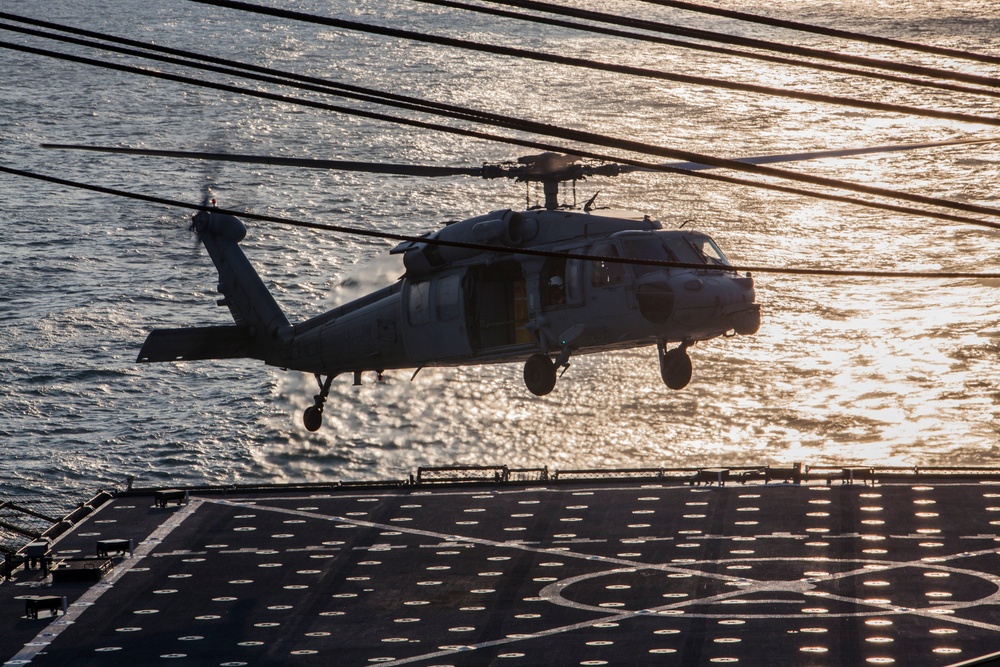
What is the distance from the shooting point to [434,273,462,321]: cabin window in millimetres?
27750

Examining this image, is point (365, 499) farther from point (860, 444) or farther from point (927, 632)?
point (860, 444)

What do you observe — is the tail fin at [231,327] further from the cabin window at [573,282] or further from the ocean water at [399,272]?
the ocean water at [399,272]

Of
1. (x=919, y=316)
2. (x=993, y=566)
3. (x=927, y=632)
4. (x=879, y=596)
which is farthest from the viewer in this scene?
(x=919, y=316)

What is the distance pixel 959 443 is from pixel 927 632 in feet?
235

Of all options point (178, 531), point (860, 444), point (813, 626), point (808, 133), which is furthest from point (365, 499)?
point (808, 133)

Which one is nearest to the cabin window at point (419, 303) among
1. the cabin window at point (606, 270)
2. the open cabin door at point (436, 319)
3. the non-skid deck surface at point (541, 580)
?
the open cabin door at point (436, 319)

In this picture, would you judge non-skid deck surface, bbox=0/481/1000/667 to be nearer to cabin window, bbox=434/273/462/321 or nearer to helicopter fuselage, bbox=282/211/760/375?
helicopter fuselage, bbox=282/211/760/375

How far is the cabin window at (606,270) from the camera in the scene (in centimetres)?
2542

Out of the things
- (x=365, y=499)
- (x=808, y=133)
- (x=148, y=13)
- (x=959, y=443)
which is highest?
(x=148, y=13)

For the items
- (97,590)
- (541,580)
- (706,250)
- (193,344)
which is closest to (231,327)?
(193,344)

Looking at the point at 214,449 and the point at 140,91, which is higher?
the point at 140,91

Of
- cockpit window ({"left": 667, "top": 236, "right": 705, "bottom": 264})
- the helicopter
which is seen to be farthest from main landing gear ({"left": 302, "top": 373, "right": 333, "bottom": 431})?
cockpit window ({"left": 667, "top": 236, "right": 705, "bottom": 264})

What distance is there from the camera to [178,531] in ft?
153

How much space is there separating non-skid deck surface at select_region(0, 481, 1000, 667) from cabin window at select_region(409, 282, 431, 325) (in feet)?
31.3
